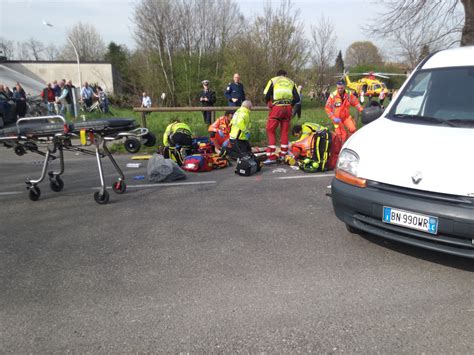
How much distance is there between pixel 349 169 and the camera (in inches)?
139

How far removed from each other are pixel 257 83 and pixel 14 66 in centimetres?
3141

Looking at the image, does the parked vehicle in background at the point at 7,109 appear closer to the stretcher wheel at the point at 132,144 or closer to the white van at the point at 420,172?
the stretcher wheel at the point at 132,144

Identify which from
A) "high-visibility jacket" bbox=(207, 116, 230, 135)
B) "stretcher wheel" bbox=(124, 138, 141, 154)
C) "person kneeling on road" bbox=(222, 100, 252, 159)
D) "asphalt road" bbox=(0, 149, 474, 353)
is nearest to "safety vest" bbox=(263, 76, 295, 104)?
"person kneeling on road" bbox=(222, 100, 252, 159)

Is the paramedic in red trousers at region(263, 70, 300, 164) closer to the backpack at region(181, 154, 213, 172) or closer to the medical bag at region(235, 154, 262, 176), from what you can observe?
the medical bag at region(235, 154, 262, 176)

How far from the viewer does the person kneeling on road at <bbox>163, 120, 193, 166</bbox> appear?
25.9 ft

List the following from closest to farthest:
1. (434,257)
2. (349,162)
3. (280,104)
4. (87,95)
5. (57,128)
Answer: (434,257)
(349,162)
(57,128)
(280,104)
(87,95)

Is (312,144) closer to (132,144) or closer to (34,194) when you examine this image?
(132,144)

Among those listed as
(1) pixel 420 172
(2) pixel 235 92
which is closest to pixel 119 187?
(1) pixel 420 172

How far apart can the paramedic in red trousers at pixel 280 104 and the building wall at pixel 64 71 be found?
39.4 metres

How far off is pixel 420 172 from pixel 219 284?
1.91 metres

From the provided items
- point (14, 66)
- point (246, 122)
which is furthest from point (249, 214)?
point (14, 66)

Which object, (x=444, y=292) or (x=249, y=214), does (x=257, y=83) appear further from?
(x=444, y=292)

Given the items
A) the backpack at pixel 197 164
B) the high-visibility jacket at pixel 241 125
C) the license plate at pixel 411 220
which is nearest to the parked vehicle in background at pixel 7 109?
the backpack at pixel 197 164

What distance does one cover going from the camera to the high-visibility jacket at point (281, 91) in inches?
317
